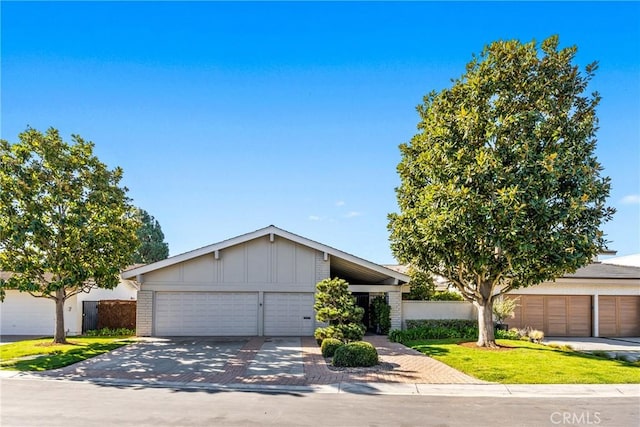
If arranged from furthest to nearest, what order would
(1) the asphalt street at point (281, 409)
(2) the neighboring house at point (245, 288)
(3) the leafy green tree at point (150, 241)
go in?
(3) the leafy green tree at point (150, 241) → (2) the neighboring house at point (245, 288) → (1) the asphalt street at point (281, 409)

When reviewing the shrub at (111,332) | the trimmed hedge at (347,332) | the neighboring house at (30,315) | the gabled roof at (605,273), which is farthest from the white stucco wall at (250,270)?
the gabled roof at (605,273)

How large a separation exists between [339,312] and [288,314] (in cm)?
670

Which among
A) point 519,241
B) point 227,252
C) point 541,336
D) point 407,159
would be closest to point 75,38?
point 227,252

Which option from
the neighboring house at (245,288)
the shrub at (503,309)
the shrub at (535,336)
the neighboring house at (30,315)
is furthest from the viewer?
the neighboring house at (30,315)

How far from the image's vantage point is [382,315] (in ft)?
79.6

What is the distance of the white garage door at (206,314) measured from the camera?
23.8 meters

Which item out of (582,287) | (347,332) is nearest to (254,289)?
(347,332)

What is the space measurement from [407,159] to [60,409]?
50.5 ft

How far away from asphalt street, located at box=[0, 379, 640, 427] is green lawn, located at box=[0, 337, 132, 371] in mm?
3394

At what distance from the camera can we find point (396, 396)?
1219 centimetres

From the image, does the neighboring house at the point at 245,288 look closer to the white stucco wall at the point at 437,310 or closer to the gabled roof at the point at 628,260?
the white stucco wall at the point at 437,310

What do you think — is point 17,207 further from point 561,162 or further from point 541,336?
point 541,336

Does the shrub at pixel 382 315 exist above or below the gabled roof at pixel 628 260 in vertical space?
below

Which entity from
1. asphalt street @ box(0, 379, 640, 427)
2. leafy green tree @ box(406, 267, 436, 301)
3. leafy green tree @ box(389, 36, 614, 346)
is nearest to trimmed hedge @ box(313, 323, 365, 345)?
leafy green tree @ box(389, 36, 614, 346)
